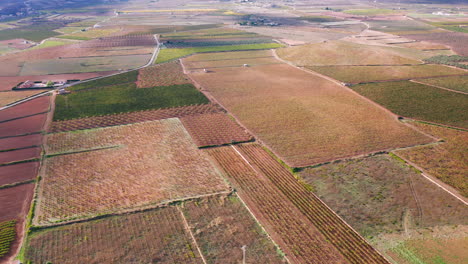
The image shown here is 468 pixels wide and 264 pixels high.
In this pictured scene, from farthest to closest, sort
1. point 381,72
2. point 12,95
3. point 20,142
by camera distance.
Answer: point 381,72
point 12,95
point 20,142

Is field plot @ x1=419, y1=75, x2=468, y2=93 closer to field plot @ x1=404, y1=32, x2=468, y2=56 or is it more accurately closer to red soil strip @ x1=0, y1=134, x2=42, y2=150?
field plot @ x1=404, y1=32, x2=468, y2=56

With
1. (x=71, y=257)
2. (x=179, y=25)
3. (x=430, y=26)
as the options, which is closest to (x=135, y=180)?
(x=71, y=257)

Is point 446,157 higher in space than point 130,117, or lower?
lower

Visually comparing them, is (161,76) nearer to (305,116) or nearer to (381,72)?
(305,116)

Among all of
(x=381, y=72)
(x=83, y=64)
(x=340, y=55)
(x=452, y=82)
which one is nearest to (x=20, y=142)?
(x=83, y=64)

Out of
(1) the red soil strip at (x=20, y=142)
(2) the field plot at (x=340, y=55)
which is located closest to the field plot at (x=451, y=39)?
(2) the field plot at (x=340, y=55)

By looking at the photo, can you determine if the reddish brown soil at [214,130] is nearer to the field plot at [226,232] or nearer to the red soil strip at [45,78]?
the field plot at [226,232]

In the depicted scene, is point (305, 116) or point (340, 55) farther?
point (340, 55)

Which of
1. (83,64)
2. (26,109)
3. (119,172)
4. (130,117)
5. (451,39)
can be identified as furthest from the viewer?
(451,39)
